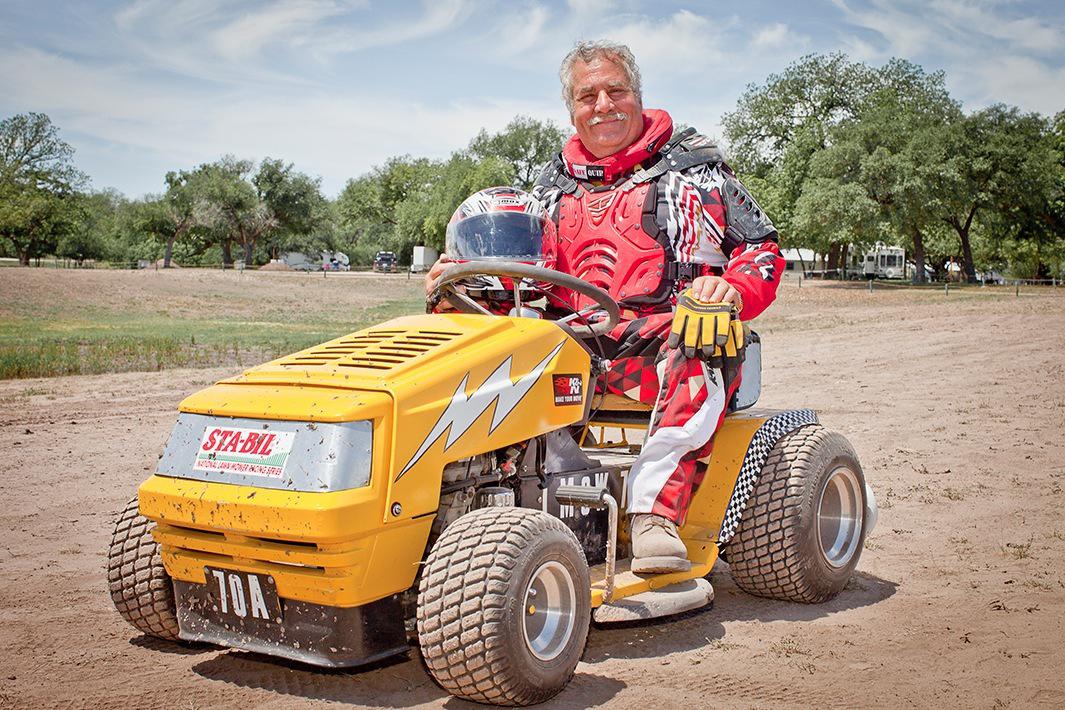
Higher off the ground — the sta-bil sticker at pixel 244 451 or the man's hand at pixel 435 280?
the man's hand at pixel 435 280

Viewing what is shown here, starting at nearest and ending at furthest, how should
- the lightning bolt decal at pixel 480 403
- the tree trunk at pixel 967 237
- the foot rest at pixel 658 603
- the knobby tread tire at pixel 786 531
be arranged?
the lightning bolt decal at pixel 480 403 → the foot rest at pixel 658 603 → the knobby tread tire at pixel 786 531 → the tree trunk at pixel 967 237

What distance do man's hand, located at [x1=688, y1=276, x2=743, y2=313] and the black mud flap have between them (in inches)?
73.9

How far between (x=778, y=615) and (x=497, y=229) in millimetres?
2255

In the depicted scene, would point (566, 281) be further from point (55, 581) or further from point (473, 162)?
point (473, 162)

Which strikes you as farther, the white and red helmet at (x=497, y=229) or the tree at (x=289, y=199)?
the tree at (x=289, y=199)

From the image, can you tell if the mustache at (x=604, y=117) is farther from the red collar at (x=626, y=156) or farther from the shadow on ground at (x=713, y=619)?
the shadow on ground at (x=713, y=619)

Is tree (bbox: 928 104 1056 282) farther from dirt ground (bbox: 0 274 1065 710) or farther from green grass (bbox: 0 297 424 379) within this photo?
dirt ground (bbox: 0 274 1065 710)

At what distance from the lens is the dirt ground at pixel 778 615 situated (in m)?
3.97

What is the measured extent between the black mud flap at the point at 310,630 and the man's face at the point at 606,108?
8.59 ft

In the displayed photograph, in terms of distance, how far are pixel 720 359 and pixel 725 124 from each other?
63122mm

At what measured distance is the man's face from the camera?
5230 mm

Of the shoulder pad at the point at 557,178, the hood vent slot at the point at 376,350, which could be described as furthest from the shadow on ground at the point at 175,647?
the shoulder pad at the point at 557,178

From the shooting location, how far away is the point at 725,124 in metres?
65.4

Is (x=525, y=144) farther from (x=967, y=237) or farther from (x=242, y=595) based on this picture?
(x=242, y=595)
